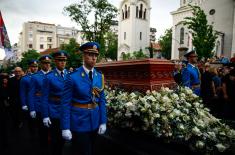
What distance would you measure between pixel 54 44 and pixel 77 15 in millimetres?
62327

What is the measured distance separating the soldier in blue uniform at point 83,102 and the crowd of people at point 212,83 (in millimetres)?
2782

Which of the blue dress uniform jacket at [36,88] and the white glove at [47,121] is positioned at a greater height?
the blue dress uniform jacket at [36,88]

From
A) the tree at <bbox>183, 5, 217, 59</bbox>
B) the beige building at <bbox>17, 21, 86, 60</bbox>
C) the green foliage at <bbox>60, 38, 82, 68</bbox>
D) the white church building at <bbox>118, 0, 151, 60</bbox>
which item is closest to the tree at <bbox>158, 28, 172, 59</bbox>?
the white church building at <bbox>118, 0, 151, 60</bbox>

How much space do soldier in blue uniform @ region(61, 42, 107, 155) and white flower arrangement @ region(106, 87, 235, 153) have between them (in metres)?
0.83

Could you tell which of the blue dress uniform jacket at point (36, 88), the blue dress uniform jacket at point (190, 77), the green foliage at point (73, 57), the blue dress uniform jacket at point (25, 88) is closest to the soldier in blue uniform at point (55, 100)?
the blue dress uniform jacket at point (36, 88)

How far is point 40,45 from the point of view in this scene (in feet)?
309

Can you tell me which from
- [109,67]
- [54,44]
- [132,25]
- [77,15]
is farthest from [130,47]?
[109,67]

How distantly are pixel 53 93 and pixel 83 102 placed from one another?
4.09ft

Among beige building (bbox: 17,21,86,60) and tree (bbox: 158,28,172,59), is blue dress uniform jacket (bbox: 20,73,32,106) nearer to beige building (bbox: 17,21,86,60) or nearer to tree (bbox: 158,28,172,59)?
tree (bbox: 158,28,172,59)

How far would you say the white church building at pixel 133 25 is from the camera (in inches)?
2458

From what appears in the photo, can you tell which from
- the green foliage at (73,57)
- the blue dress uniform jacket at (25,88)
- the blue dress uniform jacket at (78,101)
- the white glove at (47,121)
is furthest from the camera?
the green foliage at (73,57)

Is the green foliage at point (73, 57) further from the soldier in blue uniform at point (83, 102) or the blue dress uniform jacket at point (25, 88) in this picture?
the soldier in blue uniform at point (83, 102)

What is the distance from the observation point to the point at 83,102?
336 centimetres

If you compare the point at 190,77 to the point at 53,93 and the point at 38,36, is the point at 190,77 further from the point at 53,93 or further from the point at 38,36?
the point at 38,36
